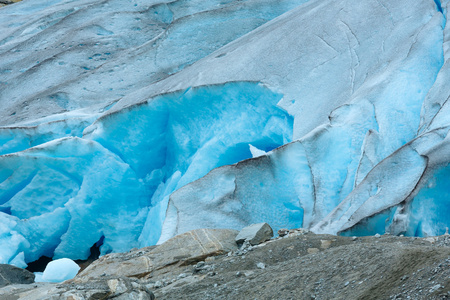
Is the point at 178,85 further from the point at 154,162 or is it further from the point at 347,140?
the point at 347,140

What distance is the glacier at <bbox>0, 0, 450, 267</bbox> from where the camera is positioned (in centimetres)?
542

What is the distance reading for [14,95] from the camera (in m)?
9.60

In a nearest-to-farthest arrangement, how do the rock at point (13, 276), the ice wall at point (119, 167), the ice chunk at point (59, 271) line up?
the rock at point (13, 276) < the ice chunk at point (59, 271) < the ice wall at point (119, 167)

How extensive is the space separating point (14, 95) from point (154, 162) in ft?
11.7

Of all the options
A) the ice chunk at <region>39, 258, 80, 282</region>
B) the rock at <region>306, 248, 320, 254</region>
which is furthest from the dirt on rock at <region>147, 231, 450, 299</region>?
the ice chunk at <region>39, 258, 80, 282</region>

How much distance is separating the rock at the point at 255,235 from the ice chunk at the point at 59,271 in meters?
2.56

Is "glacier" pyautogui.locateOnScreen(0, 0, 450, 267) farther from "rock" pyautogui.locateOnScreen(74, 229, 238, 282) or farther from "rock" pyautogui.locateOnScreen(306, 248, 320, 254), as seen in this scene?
"rock" pyautogui.locateOnScreen(74, 229, 238, 282)

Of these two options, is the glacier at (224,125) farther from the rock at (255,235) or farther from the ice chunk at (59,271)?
the ice chunk at (59,271)

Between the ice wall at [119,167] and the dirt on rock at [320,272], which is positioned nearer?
the dirt on rock at [320,272]

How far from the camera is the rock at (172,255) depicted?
464 centimetres

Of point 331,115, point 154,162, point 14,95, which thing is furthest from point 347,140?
point 14,95

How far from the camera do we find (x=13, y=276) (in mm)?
5766

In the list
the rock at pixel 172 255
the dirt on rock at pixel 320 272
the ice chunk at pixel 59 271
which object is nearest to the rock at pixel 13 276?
the ice chunk at pixel 59 271

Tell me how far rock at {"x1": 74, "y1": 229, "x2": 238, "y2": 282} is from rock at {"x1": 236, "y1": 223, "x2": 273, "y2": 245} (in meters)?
0.11
